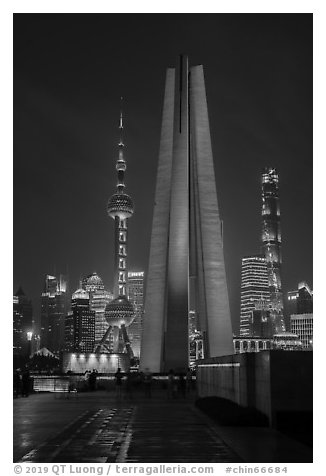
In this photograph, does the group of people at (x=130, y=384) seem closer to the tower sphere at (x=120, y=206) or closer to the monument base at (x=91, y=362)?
the monument base at (x=91, y=362)

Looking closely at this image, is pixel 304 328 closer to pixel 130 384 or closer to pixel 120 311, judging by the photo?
pixel 120 311

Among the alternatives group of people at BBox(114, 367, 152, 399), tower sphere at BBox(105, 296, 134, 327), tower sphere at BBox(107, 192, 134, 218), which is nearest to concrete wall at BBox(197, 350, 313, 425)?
group of people at BBox(114, 367, 152, 399)

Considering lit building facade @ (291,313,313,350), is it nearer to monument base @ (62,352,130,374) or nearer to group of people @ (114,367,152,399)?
monument base @ (62,352,130,374)

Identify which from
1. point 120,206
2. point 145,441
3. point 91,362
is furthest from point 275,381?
point 120,206

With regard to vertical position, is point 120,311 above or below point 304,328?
above

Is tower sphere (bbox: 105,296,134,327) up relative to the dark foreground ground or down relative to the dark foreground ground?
up
